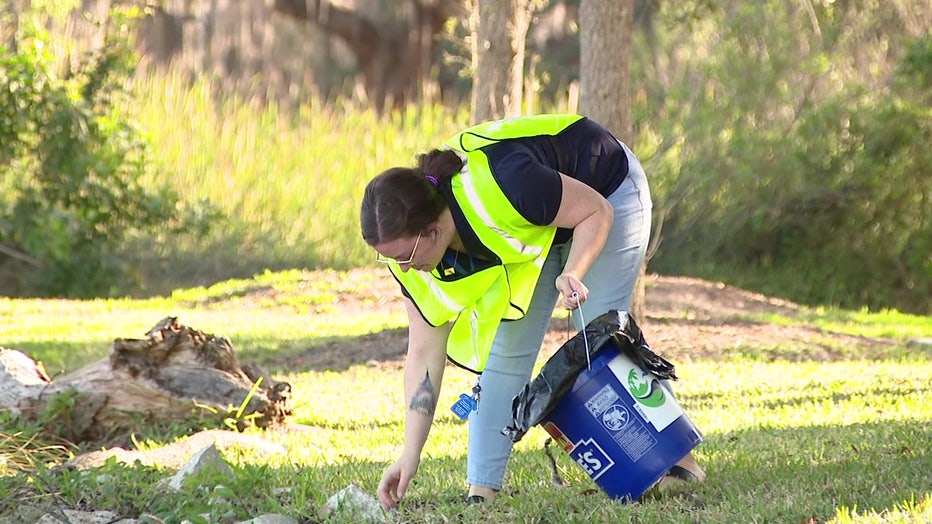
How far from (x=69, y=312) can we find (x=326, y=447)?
6.48 meters

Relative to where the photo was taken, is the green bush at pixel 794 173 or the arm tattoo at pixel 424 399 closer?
the arm tattoo at pixel 424 399

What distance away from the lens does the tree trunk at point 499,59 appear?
10.6 metres

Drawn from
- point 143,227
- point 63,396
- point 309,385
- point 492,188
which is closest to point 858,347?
point 309,385

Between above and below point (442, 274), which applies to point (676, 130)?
below

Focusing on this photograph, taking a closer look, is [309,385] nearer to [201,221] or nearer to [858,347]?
[858,347]

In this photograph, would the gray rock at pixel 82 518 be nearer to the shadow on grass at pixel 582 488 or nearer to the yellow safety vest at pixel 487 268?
the shadow on grass at pixel 582 488

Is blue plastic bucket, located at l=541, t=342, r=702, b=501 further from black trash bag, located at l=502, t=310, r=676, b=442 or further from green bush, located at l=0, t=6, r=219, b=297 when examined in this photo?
green bush, located at l=0, t=6, r=219, b=297

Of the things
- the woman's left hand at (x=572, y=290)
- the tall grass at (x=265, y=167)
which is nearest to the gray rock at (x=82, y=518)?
the woman's left hand at (x=572, y=290)

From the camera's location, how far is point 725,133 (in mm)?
15555

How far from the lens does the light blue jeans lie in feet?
14.9

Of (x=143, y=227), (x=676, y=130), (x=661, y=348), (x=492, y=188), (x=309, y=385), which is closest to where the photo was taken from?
(x=492, y=188)

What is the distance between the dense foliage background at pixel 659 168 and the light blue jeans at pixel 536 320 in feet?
30.1

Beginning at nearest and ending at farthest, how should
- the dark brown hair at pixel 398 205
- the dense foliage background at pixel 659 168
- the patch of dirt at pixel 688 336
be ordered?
the dark brown hair at pixel 398 205, the patch of dirt at pixel 688 336, the dense foliage background at pixel 659 168

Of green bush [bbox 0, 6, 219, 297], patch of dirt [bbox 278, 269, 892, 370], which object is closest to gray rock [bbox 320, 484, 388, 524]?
patch of dirt [bbox 278, 269, 892, 370]
